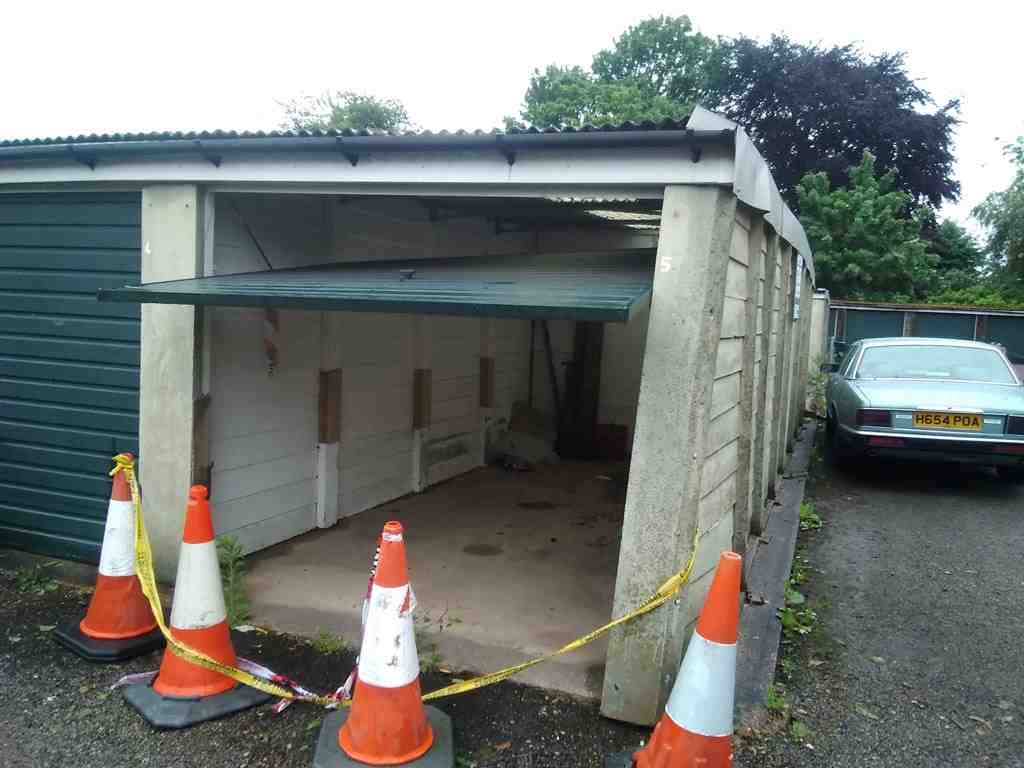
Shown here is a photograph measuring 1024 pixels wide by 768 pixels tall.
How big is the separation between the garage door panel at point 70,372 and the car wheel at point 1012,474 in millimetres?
8550

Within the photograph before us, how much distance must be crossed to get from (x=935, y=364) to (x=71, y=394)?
26.6 feet

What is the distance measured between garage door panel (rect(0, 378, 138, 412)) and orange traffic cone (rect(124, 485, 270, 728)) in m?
1.62


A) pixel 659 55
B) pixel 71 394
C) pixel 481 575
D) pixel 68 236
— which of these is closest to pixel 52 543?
pixel 71 394

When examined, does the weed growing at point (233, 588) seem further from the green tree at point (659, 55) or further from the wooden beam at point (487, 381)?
the green tree at point (659, 55)

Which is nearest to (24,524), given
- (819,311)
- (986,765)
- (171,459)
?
(171,459)

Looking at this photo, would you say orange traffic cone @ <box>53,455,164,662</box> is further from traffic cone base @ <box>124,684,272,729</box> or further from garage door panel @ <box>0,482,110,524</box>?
garage door panel @ <box>0,482,110,524</box>

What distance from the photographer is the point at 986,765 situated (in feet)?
10.4

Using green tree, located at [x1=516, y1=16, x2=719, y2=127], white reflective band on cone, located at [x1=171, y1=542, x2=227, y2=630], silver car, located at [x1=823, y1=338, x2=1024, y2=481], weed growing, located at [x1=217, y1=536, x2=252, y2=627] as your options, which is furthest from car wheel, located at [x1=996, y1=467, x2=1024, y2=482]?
green tree, located at [x1=516, y1=16, x2=719, y2=127]

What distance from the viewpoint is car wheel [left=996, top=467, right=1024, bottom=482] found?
8172 millimetres

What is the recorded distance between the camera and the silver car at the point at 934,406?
702 centimetres

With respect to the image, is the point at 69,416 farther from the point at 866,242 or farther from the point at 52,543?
the point at 866,242

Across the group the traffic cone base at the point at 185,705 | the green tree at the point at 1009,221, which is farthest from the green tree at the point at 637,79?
the traffic cone base at the point at 185,705

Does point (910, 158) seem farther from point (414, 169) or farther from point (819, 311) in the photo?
point (414, 169)

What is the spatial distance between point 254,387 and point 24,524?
1.78 metres
